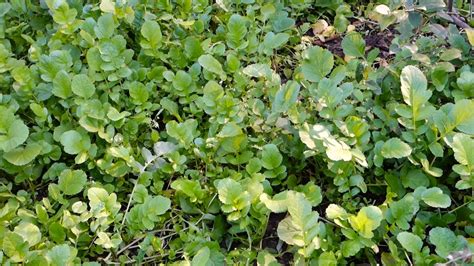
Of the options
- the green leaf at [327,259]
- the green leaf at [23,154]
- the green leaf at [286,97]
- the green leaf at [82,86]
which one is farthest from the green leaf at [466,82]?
the green leaf at [23,154]

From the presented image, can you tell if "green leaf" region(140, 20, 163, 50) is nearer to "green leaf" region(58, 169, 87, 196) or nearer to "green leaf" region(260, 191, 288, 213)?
"green leaf" region(58, 169, 87, 196)

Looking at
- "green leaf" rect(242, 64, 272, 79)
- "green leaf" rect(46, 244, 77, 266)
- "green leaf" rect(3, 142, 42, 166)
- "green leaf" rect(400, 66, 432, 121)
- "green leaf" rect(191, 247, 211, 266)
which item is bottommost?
"green leaf" rect(191, 247, 211, 266)

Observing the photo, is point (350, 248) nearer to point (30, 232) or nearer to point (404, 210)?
point (404, 210)

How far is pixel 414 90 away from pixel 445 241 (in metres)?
0.47

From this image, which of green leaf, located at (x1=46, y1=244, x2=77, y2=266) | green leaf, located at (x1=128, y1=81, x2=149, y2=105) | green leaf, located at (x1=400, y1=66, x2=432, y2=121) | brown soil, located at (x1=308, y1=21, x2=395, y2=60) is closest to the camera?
green leaf, located at (x1=46, y1=244, x2=77, y2=266)

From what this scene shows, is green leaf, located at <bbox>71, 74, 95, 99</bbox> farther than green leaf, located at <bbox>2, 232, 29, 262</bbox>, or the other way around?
green leaf, located at <bbox>71, 74, 95, 99</bbox>

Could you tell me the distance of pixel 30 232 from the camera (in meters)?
1.63

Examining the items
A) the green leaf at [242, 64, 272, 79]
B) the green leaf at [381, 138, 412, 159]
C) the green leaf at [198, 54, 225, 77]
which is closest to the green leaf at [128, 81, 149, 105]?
the green leaf at [198, 54, 225, 77]

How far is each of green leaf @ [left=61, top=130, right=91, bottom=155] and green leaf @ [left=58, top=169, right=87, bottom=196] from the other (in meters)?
0.07

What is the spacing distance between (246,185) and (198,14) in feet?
2.97

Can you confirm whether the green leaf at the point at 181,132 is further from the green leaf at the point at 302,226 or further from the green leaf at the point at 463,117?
the green leaf at the point at 463,117

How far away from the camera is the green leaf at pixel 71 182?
1.79 meters

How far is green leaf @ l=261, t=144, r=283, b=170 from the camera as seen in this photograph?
179 cm

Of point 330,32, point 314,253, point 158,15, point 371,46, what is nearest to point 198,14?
point 158,15
